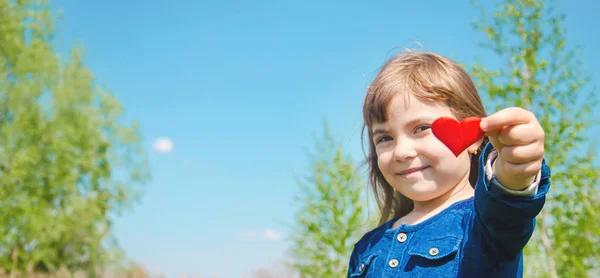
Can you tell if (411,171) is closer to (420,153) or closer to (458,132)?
(420,153)

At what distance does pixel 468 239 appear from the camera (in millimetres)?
1673

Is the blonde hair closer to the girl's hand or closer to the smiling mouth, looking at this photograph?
the smiling mouth

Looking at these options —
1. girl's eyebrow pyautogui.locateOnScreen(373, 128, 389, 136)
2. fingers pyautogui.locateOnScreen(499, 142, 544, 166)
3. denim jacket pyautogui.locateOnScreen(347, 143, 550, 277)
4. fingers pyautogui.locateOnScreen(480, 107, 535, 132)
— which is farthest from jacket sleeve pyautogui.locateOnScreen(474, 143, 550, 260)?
girl's eyebrow pyautogui.locateOnScreen(373, 128, 389, 136)

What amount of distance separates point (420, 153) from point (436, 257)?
14.2 inches

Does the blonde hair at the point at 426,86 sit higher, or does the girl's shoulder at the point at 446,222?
the blonde hair at the point at 426,86

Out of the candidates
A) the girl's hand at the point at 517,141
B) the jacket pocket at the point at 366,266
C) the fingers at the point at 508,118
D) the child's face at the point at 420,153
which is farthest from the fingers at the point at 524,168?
the jacket pocket at the point at 366,266

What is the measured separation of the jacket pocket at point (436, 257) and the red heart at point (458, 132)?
0.49 m

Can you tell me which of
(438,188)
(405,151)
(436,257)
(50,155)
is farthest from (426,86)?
(50,155)

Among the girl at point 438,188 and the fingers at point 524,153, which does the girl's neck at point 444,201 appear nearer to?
the girl at point 438,188

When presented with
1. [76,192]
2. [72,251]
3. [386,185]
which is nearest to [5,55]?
[76,192]

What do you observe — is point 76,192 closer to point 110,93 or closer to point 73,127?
point 73,127

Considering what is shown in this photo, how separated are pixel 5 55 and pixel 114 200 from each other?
650cm

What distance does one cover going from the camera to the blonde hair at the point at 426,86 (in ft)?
6.43

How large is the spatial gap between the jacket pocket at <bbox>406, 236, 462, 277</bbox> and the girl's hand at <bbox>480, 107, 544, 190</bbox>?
465 mm
